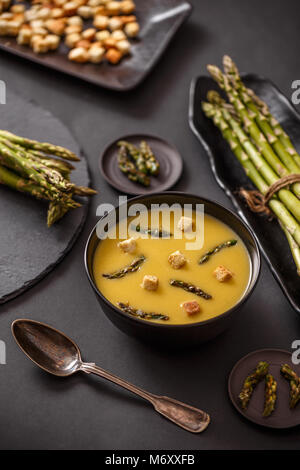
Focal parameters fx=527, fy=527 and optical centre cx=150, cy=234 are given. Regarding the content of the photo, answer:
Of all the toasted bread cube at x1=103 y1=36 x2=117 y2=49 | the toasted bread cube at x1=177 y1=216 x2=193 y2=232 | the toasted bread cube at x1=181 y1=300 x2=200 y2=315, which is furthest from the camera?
the toasted bread cube at x1=103 y1=36 x2=117 y2=49

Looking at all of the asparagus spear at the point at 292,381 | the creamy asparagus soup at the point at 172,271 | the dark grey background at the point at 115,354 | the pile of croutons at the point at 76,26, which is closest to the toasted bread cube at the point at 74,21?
the pile of croutons at the point at 76,26

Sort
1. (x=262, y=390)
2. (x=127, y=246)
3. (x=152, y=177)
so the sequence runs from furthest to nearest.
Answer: (x=152, y=177) < (x=127, y=246) < (x=262, y=390)

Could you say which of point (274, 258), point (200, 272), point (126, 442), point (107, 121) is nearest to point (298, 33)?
point (107, 121)

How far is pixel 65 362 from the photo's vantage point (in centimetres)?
192

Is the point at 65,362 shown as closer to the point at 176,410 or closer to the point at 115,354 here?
the point at 115,354

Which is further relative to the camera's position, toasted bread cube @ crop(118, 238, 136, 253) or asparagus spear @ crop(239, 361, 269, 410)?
toasted bread cube @ crop(118, 238, 136, 253)

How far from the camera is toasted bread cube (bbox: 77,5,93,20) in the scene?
329cm

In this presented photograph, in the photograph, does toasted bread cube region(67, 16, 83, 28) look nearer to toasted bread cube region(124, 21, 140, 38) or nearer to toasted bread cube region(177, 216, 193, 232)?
toasted bread cube region(124, 21, 140, 38)

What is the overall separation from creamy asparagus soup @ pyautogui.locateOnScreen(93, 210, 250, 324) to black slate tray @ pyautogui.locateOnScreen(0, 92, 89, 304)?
1.04 ft

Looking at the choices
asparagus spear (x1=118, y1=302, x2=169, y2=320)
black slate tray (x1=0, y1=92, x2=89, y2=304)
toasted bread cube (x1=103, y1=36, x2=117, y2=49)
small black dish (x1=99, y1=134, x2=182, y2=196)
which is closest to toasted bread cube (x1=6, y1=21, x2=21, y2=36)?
toasted bread cube (x1=103, y1=36, x2=117, y2=49)

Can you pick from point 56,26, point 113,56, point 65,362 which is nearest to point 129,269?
point 65,362

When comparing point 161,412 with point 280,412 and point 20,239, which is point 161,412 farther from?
point 20,239

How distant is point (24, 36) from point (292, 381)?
7.93ft

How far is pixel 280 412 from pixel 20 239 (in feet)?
4.22
